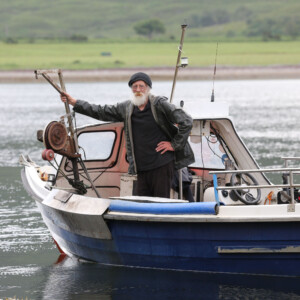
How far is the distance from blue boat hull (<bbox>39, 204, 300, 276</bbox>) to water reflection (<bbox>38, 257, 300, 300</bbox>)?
0.35 feet

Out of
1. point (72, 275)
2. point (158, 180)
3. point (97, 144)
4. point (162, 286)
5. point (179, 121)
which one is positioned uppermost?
point (179, 121)

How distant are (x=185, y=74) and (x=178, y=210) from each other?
222 ft

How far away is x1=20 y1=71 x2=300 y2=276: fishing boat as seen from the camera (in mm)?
9117

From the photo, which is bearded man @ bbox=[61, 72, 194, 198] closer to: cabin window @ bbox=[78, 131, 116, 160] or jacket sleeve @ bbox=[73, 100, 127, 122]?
jacket sleeve @ bbox=[73, 100, 127, 122]

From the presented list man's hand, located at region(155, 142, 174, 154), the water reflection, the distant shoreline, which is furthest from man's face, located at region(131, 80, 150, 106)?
the distant shoreline

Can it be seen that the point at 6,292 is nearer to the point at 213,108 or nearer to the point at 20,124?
the point at 213,108

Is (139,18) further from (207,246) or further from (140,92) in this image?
(207,246)

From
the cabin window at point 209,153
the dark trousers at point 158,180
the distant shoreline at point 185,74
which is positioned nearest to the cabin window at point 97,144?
the cabin window at point 209,153

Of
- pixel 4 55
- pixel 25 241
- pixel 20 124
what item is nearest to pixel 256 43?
pixel 4 55

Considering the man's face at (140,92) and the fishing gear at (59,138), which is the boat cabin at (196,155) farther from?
the man's face at (140,92)

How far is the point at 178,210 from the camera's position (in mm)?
9258

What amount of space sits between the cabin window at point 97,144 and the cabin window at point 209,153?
3.46ft

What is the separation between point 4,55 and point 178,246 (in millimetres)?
93749

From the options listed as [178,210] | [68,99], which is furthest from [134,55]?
[178,210]
